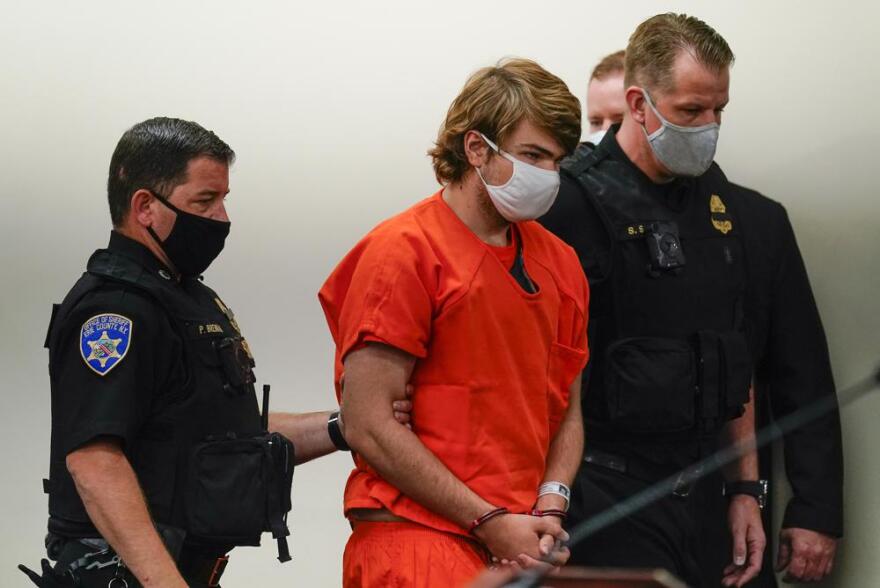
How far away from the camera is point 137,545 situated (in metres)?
2.08

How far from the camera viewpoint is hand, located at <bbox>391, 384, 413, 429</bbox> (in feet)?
7.11

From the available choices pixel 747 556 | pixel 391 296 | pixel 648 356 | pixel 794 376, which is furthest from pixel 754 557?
pixel 391 296

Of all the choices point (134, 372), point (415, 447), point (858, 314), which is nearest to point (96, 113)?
point (134, 372)

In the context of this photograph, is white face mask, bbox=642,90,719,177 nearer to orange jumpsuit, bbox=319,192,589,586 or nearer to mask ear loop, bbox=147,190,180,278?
orange jumpsuit, bbox=319,192,589,586

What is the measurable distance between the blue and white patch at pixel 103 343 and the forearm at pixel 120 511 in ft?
0.40

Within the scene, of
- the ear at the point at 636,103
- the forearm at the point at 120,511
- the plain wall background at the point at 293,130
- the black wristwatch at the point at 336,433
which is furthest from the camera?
the plain wall background at the point at 293,130

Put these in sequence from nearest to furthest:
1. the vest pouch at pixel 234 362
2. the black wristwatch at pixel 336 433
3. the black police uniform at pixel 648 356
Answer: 1. the vest pouch at pixel 234 362
2. the black wristwatch at pixel 336 433
3. the black police uniform at pixel 648 356

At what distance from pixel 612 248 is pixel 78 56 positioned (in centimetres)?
142

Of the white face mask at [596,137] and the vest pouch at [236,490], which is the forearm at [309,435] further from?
the white face mask at [596,137]

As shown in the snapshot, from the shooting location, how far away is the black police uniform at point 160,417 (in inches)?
84.0

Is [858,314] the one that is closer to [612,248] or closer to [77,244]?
[612,248]

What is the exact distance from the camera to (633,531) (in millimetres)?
2686

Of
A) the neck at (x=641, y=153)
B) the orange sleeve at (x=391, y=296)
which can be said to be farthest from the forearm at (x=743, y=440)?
the orange sleeve at (x=391, y=296)

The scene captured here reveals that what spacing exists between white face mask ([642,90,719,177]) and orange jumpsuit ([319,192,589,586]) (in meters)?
0.63
